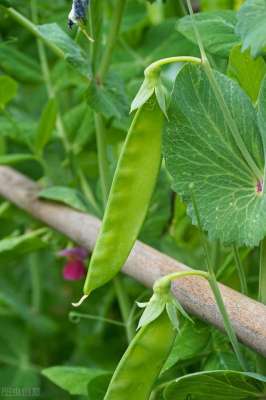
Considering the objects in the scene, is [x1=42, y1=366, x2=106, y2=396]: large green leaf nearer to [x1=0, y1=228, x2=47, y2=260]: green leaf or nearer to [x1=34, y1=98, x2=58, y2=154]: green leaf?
[x1=0, y1=228, x2=47, y2=260]: green leaf

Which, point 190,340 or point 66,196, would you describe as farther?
point 66,196

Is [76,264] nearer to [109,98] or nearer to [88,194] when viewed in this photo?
[88,194]

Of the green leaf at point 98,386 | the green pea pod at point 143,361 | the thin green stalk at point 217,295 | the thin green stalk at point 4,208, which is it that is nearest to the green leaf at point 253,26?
the thin green stalk at point 217,295

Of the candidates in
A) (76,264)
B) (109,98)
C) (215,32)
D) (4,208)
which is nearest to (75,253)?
(76,264)

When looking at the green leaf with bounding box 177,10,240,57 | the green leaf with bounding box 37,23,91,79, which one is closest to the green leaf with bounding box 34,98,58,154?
the green leaf with bounding box 37,23,91,79

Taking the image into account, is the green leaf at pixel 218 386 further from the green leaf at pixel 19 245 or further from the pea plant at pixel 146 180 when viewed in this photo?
the green leaf at pixel 19 245

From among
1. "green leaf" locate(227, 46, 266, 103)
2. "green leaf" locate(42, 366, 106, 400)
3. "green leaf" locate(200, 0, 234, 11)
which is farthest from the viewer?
"green leaf" locate(200, 0, 234, 11)
